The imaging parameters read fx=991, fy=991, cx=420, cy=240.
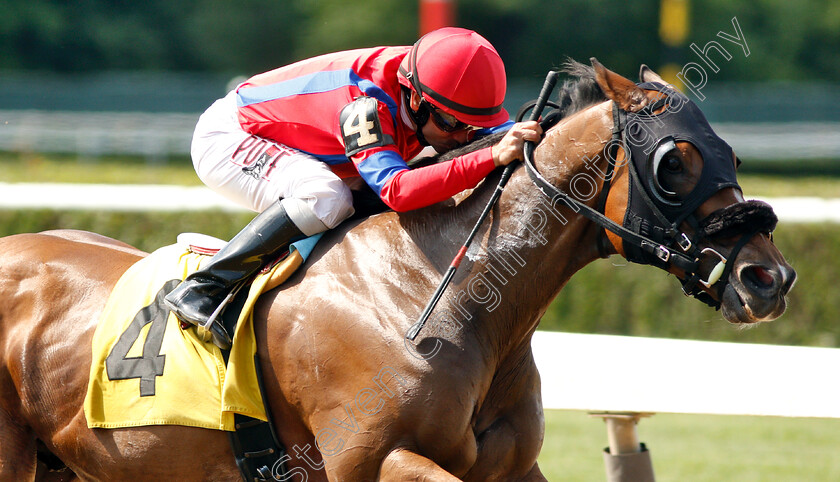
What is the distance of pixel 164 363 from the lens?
10.7 ft

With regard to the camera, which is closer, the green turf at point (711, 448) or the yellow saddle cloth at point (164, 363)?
the yellow saddle cloth at point (164, 363)

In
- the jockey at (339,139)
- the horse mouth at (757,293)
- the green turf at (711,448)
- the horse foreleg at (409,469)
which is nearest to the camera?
the horse mouth at (757,293)

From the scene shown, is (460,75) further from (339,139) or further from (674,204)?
(674,204)

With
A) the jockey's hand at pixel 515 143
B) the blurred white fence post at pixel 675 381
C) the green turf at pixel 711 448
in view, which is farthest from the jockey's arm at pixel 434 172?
the green turf at pixel 711 448

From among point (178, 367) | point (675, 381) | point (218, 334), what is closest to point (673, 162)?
point (218, 334)

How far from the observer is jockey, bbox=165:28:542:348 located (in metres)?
3.01

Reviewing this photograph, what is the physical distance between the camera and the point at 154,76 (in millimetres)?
27734

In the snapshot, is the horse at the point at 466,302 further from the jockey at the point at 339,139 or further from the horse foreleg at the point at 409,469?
the jockey at the point at 339,139

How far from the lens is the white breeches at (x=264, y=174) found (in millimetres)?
3160

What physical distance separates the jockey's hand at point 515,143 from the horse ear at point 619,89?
0.25 meters

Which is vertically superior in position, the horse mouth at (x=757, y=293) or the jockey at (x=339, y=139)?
the jockey at (x=339, y=139)

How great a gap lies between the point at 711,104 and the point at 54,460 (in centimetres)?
2048

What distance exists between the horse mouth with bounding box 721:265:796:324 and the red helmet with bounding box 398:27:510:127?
932mm

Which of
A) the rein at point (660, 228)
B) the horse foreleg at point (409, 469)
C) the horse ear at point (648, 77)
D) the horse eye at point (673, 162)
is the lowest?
the horse foreleg at point (409, 469)
